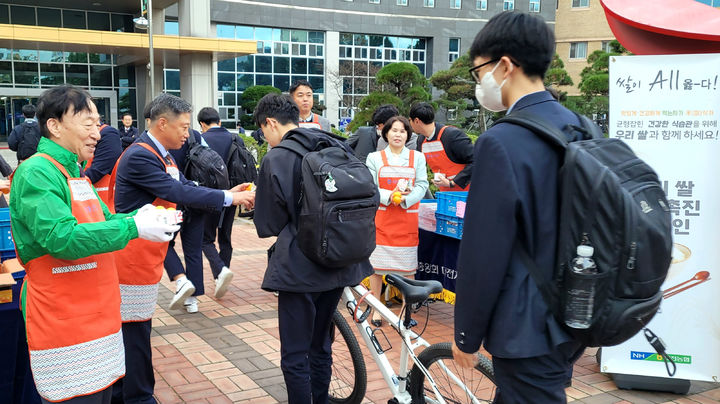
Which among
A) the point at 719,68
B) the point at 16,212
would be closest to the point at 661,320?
the point at 719,68

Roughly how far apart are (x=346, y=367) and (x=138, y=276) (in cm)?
145

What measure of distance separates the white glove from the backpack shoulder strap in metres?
1.44

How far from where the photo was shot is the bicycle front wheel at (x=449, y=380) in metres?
2.93

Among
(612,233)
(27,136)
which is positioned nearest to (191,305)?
(612,233)

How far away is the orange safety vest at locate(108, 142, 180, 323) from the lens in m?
3.32

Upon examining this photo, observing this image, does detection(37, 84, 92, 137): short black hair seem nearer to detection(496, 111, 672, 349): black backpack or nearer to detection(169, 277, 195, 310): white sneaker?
detection(496, 111, 672, 349): black backpack

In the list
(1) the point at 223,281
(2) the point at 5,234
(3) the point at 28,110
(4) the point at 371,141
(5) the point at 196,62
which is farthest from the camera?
(5) the point at 196,62

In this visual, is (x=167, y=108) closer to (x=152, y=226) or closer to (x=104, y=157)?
(x=152, y=226)

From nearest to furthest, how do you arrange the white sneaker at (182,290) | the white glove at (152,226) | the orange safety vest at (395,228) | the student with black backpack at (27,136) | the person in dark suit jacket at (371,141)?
the white glove at (152,226), the white sneaker at (182,290), the orange safety vest at (395,228), the person in dark suit jacket at (371,141), the student with black backpack at (27,136)

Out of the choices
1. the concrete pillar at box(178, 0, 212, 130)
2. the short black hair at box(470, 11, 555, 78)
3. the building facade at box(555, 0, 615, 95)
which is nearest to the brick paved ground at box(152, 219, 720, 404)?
the short black hair at box(470, 11, 555, 78)

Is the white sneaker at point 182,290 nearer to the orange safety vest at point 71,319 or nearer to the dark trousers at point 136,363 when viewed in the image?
the dark trousers at point 136,363

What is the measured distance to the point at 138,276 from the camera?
3359mm

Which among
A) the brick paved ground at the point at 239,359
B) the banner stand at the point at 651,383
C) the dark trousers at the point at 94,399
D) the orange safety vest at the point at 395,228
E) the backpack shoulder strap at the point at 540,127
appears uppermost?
the backpack shoulder strap at the point at 540,127

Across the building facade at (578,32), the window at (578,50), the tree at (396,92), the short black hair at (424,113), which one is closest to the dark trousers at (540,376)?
the short black hair at (424,113)
